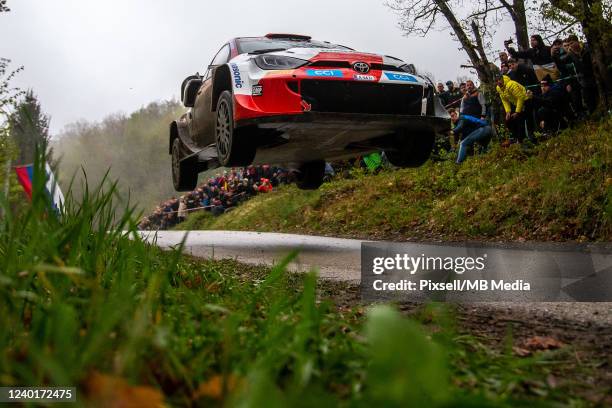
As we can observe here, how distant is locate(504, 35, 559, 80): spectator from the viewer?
12016mm

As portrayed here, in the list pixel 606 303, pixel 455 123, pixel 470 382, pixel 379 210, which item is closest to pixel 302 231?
pixel 379 210

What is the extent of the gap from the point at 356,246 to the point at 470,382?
6023 mm

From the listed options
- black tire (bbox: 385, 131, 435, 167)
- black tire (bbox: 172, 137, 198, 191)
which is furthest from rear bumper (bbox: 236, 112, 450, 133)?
black tire (bbox: 172, 137, 198, 191)

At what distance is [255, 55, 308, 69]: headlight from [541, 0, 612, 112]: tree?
5.81 m

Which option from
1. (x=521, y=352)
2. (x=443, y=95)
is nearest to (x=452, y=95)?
(x=443, y=95)

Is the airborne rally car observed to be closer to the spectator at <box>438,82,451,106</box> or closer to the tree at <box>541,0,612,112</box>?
the tree at <box>541,0,612,112</box>

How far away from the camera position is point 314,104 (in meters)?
6.63

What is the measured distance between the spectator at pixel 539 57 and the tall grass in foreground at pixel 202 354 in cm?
1114

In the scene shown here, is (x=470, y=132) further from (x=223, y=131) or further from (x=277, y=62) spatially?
(x=223, y=131)

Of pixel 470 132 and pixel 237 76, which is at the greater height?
pixel 470 132

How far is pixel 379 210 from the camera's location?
12.0 meters

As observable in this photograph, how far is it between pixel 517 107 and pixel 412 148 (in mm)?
5267

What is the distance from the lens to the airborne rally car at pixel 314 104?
21.7 feet

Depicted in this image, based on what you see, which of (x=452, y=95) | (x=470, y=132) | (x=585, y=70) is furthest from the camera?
(x=452, y=95)
